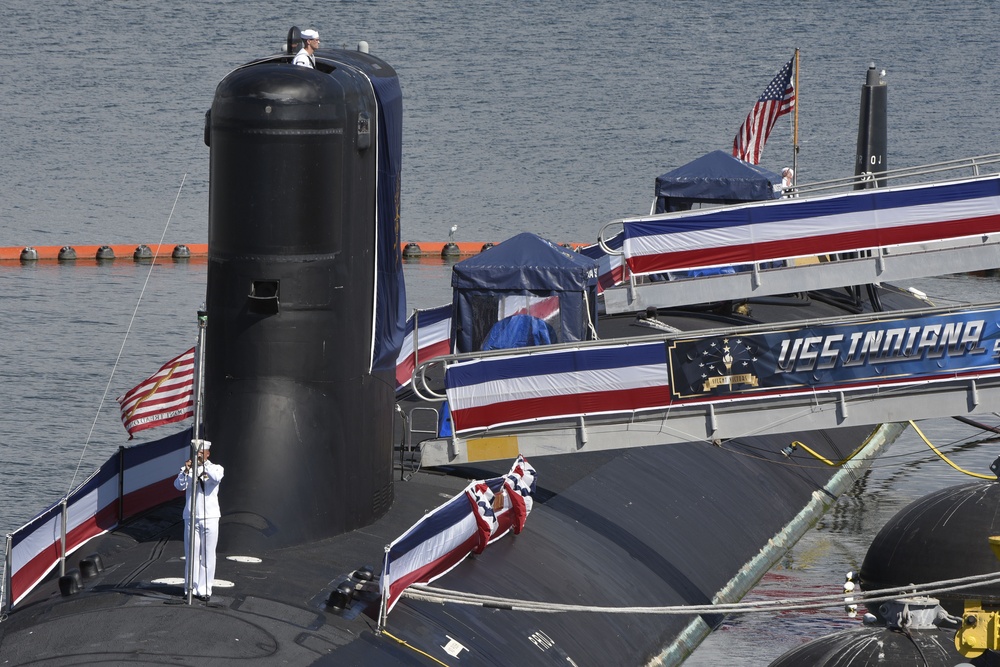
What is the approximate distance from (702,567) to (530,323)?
18.3 feet

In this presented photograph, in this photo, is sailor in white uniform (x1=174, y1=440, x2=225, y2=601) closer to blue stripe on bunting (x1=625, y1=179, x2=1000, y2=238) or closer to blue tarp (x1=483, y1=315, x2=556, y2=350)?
blue tarp (x1=483, y1=315, x2=556, y2=350)

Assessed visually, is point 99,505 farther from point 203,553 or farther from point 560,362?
point 560,362

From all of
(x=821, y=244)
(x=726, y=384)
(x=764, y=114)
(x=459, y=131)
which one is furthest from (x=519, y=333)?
(x=459, y=131)

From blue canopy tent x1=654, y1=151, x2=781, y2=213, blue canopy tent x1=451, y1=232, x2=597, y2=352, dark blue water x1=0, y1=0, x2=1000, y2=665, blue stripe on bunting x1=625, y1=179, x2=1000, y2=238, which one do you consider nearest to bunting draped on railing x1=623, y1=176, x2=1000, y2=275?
blue stripe on bunting x1=625, y1=179, x2=1000, y2=238

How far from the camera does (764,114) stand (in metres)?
40.1

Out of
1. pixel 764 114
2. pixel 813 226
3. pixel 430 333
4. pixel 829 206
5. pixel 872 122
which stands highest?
pixel 764 114

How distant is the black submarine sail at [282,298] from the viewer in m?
13.6

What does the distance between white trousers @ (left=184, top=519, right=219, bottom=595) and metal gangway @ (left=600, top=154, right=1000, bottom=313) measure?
15.5 metres

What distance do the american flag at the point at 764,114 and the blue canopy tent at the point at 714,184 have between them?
6.77 m

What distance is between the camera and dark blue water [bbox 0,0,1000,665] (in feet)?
114

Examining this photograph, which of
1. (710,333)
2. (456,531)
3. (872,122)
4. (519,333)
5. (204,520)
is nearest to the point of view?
(204,520)

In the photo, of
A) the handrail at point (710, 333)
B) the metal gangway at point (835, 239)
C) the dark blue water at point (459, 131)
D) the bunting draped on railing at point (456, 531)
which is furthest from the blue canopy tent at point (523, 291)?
the bunting draped on railing at point (456, 531)

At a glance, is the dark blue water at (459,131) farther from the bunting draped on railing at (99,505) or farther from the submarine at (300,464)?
the bunting draped on railing at (99,505)

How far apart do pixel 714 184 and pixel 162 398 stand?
19149 mm
